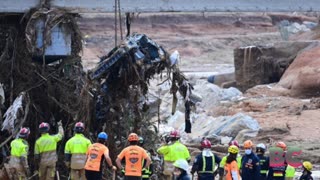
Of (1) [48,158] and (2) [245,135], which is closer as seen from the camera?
(1) [48,158]

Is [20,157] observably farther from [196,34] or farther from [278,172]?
[196,34]

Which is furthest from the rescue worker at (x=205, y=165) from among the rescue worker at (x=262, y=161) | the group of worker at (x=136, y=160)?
the rescue worker at (x=262, y=161)

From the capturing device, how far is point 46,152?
68.6 ft

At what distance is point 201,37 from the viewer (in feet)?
301

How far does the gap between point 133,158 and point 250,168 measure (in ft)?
8.37

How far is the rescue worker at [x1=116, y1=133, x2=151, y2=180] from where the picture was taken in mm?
18828

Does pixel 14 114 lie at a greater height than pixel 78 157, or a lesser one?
greater

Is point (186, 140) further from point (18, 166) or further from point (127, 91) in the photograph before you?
point (18, 166)

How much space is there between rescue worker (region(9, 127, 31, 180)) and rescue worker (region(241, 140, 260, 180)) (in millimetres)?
4780

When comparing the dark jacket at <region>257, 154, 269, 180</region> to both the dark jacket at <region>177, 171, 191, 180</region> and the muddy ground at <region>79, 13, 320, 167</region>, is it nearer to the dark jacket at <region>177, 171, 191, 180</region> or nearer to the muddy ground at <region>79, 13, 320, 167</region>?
the dark jacket at <region>177, 171, 191, 180</region>

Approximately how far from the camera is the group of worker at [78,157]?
18953 mm

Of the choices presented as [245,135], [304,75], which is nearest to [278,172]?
[245,135]

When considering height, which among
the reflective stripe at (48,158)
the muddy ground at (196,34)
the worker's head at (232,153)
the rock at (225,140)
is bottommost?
the rock at (225,140)

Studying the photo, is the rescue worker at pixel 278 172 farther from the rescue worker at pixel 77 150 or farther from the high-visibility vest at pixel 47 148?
the high-visibility vest at pixel 47 148
